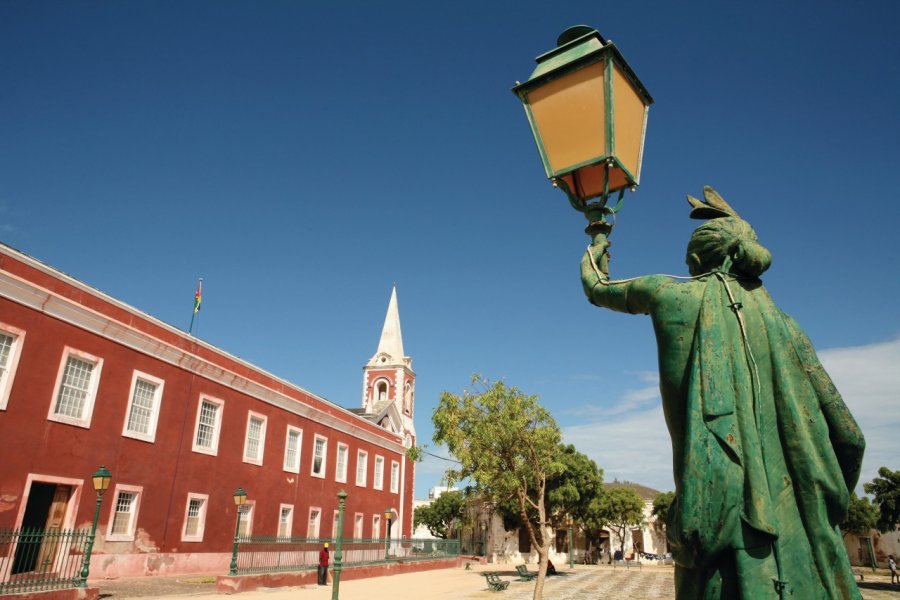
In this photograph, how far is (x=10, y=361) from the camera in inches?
545

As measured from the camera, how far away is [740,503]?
5.83 feet

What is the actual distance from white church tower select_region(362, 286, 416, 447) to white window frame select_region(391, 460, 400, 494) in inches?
165

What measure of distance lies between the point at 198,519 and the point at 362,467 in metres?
Result: 13.5

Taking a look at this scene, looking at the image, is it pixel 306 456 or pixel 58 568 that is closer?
pixel 58 568

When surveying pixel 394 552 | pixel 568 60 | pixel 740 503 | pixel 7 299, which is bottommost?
pixel 394 552

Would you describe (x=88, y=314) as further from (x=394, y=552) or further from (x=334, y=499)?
(x=394, y=552)

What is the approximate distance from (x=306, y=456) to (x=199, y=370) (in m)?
8.19

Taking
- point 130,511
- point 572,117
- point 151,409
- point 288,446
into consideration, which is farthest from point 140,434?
point 572,117

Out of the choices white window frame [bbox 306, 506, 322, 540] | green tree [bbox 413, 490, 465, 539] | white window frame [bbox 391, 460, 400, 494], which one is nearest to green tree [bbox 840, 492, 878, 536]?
white window frame [bbox 391, 460, 400, 494]

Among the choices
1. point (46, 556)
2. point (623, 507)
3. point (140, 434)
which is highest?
point (140, 434)

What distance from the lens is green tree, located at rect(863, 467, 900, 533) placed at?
2553cm

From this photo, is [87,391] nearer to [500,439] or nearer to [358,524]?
[500,439]

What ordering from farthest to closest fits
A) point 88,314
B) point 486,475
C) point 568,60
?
point 486,475, point 88,314, point 568,60

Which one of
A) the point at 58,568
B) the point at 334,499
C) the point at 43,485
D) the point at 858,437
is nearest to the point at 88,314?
the point at 43,485
